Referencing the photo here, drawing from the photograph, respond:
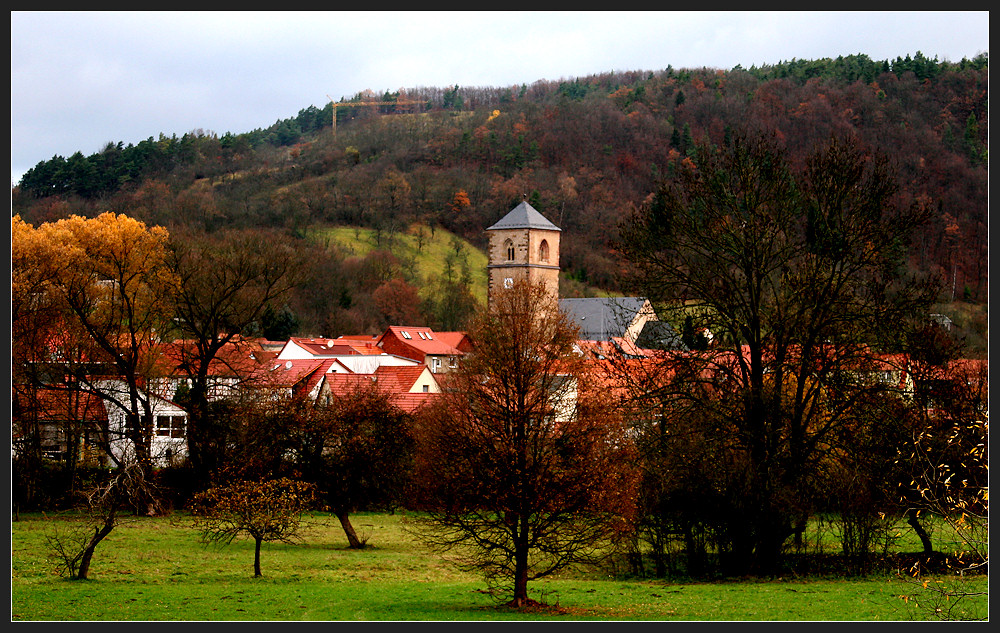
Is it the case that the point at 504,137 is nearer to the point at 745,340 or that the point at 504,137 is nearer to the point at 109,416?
the point at 109,416

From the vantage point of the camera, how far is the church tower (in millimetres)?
66500

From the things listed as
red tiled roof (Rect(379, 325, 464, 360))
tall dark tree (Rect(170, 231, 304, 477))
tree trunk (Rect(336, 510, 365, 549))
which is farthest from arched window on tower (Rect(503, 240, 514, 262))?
Answer: tree trunk (Rect(336, 510, 365, 549))

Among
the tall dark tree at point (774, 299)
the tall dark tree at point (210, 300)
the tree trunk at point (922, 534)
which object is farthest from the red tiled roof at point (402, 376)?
the tree trunk at point (922, 534)

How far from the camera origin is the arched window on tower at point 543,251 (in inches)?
2657

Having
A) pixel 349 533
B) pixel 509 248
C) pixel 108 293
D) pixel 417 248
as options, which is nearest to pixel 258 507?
pixel 349 533

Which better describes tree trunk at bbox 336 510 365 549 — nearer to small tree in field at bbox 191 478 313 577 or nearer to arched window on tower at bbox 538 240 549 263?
small tree in field at bbox 191 478 313 577

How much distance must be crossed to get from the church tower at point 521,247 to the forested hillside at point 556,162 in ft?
83.0

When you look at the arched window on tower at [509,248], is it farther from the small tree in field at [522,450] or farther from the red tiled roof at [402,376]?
the small tree in field at [522,450]

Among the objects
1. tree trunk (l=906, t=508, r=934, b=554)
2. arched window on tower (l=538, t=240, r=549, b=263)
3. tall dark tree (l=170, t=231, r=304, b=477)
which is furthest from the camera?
arched window on tower (l=538, t=240, r=549, b=263)

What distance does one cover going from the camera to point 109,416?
35969 mm

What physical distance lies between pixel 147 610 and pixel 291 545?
12.9m

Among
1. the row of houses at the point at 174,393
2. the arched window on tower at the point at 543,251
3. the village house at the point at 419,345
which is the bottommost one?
the row of houses at the point at 174,393

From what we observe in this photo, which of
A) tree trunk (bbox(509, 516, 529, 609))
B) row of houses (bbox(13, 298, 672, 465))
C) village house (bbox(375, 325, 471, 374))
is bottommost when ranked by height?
tree trunk (bbox(509, 516, 529, 609))

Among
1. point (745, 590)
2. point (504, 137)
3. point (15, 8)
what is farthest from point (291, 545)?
point (504, 137)
